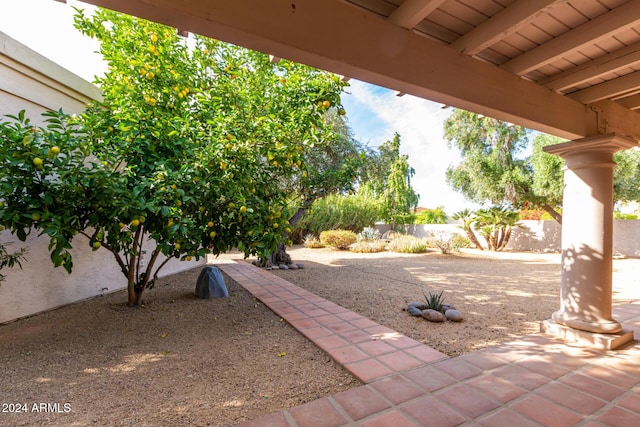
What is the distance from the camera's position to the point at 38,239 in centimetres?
331

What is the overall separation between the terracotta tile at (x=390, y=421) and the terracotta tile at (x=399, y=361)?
53 centimetres

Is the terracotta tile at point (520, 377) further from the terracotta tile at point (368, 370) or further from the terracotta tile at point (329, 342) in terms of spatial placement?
the terracotta tile at point (329, 342)

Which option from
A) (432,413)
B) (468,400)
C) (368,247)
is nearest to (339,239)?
(368,247)

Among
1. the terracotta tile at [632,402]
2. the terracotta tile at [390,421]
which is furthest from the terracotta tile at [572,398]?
the terracotta tile at [390,421]

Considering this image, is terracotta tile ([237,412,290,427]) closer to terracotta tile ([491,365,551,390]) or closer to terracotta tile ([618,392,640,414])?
terracotta tile ([491,365,551,390])

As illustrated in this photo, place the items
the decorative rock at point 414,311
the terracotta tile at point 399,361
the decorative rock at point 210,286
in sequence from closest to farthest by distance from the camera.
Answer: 1. the terracotta tile at point 399,361
2. the decorative rock at point 414,311
3. the decorative rock at point 210,286

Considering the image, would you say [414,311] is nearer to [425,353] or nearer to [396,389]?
[425,353]

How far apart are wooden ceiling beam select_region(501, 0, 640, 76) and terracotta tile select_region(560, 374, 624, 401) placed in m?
2.21

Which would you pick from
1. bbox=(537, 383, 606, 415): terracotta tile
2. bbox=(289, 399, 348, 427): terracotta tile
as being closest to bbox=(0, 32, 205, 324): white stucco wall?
bbox=(289, 399, 348, 427): terracotta tile

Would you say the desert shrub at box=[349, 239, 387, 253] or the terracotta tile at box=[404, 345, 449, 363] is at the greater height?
the desert shrub at box=[349, 239, 387, 253]

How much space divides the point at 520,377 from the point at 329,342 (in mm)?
1466

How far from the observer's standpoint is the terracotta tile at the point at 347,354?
2363 mm

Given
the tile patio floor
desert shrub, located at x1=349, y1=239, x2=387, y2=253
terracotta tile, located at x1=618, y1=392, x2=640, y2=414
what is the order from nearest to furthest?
the tile patio floor
terracotta tile, located at x1=618, y1=392, x2=640, y2=414
desert shrub, located at x1=349, y1=239, x2=387, y2=253

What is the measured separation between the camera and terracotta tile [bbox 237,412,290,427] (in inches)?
63.8
